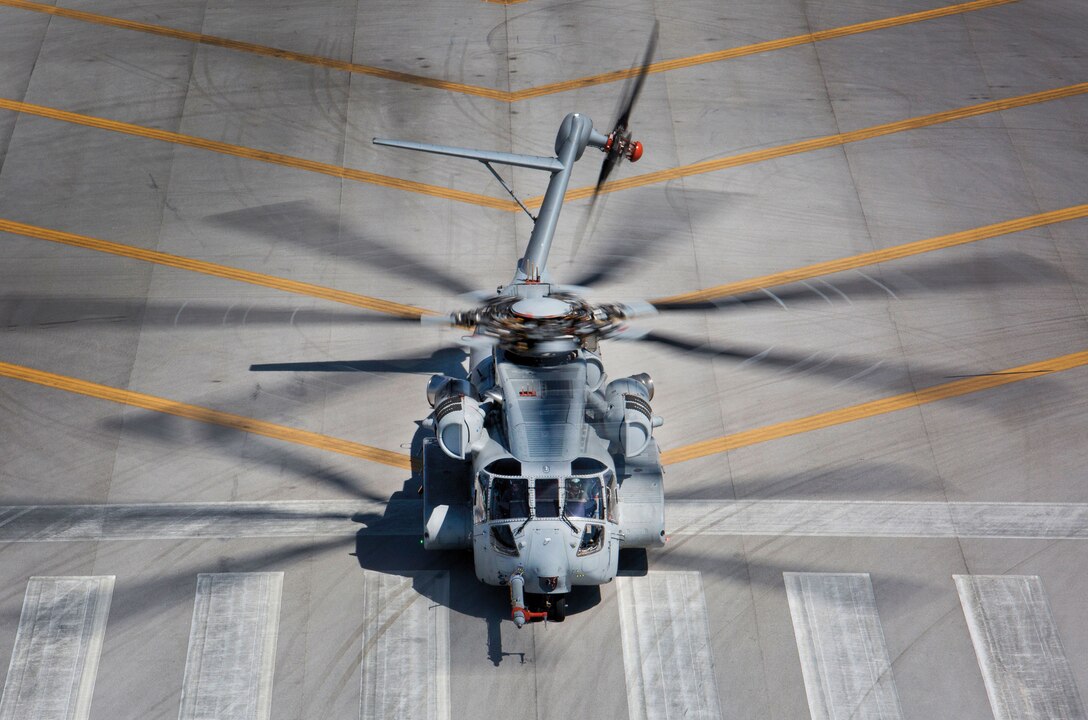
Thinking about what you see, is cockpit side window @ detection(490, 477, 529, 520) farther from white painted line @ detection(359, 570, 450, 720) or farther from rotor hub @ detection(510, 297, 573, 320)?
white painted line @ detection(359, 570, 450, 720)

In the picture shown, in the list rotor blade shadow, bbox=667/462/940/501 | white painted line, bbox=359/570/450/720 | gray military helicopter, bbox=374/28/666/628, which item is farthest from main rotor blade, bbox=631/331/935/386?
white painted line, bbox=359/570/450/720

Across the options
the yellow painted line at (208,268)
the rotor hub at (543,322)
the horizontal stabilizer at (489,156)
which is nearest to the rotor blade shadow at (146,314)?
the yellow painted line at (208,268)

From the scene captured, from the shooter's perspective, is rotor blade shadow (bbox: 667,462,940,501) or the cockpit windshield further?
rotor blade shadow (bbox: 667,462,940,501)

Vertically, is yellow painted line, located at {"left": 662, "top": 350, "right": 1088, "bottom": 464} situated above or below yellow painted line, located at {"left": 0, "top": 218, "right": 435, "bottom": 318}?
below

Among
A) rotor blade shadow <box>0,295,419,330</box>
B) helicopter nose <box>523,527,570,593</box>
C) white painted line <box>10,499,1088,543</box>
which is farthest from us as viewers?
rotor blade shadow <box>0,295,419,330</box>

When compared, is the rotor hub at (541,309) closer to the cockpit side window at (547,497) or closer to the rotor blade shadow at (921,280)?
the cockpit side window at (547,497)

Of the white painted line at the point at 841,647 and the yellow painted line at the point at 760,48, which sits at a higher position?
the yellow painted line at the point at 760,48
